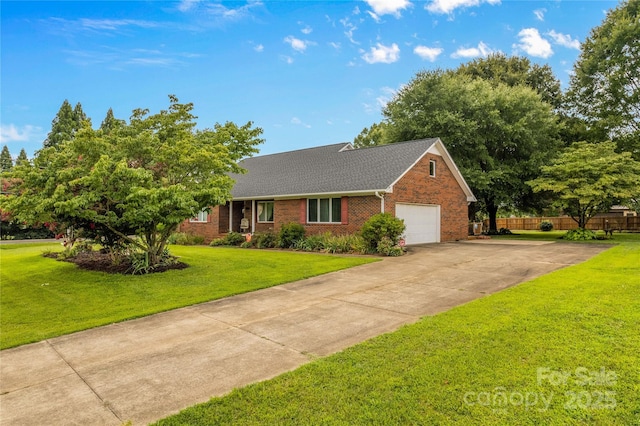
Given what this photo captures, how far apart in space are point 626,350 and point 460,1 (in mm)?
17459

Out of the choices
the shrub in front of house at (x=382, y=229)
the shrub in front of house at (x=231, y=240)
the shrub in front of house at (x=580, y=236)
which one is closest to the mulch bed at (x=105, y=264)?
the shrub in front of house at (x=231, y=240)

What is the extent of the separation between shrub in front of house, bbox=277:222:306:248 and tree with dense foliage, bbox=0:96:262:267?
5.47m

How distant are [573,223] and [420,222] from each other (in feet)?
91.4

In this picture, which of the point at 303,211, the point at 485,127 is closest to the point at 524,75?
the point at 485,127

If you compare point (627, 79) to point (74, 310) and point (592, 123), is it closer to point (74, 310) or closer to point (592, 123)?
point (592, 123)

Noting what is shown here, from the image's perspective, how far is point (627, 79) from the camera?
86.1 ft

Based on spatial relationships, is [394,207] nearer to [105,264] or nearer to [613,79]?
[105,264]

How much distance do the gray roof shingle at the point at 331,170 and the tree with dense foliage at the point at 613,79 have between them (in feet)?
57.8

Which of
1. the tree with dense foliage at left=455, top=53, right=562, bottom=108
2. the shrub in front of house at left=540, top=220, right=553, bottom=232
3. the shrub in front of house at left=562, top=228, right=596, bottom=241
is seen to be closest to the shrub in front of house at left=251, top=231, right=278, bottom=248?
the shrub in front of house at left=562, top=228, right=596, bottom=241

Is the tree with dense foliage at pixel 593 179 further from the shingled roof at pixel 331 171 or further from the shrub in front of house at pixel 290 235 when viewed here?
the shrub in front of house at pixel 290 235

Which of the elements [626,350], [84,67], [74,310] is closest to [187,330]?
[74,310]

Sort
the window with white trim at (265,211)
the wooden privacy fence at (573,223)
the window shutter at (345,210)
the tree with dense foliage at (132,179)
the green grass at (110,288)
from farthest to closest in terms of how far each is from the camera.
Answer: the wooden privacy fence at (573,223) < the window with white trim at (265,211) < the window shutter at (345,210) < the tree with dense foliage at (132,179) < the green grass at (110,288)

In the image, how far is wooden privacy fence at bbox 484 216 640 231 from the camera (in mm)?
32562

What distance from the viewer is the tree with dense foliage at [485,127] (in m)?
23.7
